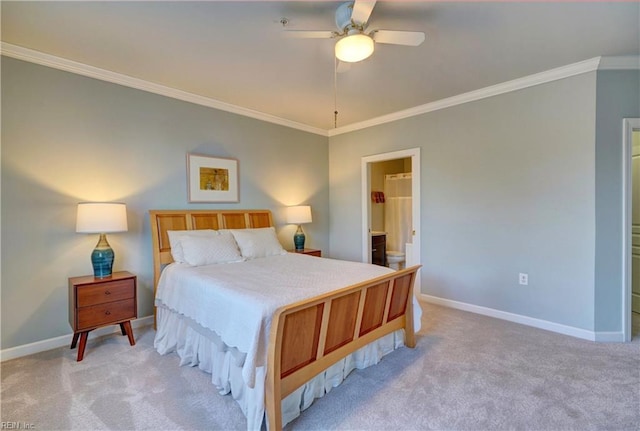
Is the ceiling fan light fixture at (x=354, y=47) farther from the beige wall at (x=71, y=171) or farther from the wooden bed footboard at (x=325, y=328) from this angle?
the beige wall at (x=71, y=171)

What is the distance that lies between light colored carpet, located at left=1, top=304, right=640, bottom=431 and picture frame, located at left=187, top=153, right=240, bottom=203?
5.71 feet

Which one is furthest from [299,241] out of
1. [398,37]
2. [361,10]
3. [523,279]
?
[361,10]

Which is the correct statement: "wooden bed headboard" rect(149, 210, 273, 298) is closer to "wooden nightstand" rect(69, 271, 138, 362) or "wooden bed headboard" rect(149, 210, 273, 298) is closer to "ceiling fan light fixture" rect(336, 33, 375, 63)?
"wooden nightstand" rect(69, 271, 138, 362)

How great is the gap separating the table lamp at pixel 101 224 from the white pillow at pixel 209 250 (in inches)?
23.3

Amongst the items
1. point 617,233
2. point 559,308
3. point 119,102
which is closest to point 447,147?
point 617,233

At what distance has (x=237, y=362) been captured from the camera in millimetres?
1829

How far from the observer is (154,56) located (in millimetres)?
2660

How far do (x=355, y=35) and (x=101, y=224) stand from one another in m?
2.53

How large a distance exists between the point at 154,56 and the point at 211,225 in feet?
5.94

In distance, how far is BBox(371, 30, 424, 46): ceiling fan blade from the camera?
1943mm

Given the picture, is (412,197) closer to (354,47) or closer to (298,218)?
(298,218)

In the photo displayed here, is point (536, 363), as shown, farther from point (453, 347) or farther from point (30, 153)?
point (30, 153)

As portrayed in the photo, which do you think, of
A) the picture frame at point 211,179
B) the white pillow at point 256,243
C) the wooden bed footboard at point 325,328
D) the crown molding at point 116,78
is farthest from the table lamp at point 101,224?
the wooden bed footboard at point 325,328

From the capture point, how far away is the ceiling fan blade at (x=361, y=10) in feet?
5.68
